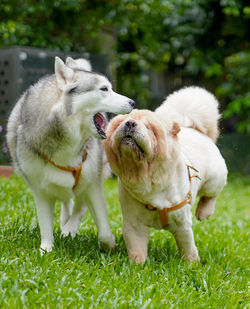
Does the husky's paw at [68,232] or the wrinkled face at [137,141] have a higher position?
the wrinkled face at [137,141]

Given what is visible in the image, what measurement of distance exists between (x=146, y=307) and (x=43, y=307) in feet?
1.93

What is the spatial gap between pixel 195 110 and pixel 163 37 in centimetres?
730

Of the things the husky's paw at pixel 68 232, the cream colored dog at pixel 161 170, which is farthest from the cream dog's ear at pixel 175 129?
the husky's paw at pixel 68 232

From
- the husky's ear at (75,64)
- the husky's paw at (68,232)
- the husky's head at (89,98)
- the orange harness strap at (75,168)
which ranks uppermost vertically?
the husky's ear at (75,64)

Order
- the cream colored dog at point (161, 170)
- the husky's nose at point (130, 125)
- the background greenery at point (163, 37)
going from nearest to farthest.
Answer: the husky's nose at point (130, 125), the cream colored dog at point (161, 170), the background greenery at point (163, 37)

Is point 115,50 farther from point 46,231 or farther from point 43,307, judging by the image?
point 43,307

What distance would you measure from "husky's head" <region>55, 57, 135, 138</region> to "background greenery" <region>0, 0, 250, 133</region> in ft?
17.5

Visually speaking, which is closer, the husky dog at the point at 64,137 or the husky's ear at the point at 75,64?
the husky dog at the point at 64,137

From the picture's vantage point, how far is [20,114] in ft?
12.0

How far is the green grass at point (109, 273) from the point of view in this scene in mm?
2695

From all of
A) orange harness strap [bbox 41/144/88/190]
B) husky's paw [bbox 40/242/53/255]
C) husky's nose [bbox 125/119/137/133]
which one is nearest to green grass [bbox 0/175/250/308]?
husky's paw [bbox 40/242/53/255]

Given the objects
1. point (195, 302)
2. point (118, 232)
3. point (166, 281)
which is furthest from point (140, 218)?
point (118, 232)

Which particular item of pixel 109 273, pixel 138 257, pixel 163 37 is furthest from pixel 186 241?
pixel 163 37

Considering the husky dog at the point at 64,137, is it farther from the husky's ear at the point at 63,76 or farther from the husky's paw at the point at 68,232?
the husky's paw at the point at 68,232
